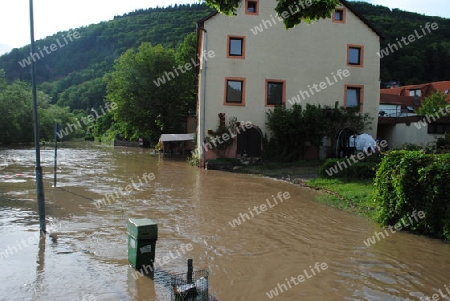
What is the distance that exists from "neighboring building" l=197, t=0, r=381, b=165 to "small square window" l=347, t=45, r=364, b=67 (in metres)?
0.07

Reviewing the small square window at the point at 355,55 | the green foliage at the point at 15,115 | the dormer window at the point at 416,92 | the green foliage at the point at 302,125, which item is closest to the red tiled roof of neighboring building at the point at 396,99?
the dormer window at the point at 416,92

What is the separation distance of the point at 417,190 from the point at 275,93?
17458 millimetres

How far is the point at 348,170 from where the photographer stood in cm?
1644

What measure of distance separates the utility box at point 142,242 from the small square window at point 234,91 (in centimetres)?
1894

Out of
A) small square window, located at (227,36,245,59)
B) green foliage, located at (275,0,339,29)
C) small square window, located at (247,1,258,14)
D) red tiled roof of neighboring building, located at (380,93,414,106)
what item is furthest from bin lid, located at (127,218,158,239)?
red tiled roof of neighboring building, located at (380,93,414,106)

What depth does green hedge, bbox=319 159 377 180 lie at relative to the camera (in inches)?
638

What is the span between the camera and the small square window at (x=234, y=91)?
80.4ft

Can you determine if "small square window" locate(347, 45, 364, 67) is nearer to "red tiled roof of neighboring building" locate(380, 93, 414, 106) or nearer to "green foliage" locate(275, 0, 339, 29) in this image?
"green foliage" locate(275, 0, 339, 29)

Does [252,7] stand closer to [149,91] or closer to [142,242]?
[149,91]

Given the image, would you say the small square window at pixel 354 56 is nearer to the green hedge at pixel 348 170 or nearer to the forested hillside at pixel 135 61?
the green hedge at pixel 348 170

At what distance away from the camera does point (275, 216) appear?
1079cm

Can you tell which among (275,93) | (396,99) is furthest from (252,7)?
(396,99)

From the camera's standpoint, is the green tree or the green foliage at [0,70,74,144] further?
the green foliage at [0,70,74,144]

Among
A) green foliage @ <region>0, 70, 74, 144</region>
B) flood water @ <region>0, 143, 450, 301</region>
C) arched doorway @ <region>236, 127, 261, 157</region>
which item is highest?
green foliage @ <region>0, 70, 74, 144</region>
